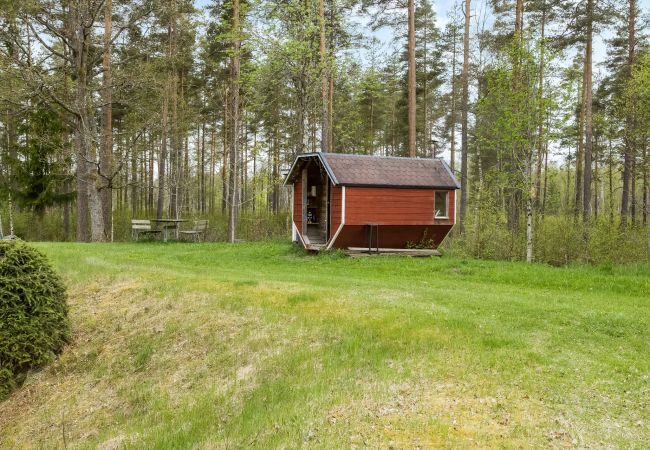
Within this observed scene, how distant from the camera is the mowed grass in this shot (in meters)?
4.29

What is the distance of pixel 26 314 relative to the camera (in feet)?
23.2

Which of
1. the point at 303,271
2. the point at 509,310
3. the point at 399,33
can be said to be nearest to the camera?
the point at 509,310

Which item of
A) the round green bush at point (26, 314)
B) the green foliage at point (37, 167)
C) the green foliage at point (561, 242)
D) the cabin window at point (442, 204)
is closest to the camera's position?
the round green bush at point (26, 314)

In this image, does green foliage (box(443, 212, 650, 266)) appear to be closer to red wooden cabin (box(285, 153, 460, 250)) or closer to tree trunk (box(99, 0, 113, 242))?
red wooden cabin (box(285, 153, 460, 250))

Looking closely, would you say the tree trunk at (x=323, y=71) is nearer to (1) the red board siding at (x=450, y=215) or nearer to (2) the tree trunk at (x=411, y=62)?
(2) the tree trunk at (x=411, y=62)

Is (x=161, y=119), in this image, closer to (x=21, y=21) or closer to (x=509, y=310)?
(x=21, y=21)

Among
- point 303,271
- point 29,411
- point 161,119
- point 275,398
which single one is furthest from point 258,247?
point 275,398

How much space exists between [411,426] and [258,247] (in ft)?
48.5

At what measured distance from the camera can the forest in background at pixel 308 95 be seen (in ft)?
50.4

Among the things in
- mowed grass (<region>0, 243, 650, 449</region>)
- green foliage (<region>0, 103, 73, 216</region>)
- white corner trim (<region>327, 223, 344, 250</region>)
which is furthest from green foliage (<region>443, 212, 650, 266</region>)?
green foliage (<region>0, 103, 73, 216</region>)

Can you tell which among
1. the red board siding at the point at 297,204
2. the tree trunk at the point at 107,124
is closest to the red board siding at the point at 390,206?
the red board siding at the point at 297,204

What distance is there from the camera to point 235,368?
6211mm

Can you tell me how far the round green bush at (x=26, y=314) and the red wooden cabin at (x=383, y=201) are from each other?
9.43 m

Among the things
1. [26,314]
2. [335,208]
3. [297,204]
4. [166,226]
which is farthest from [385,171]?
[26,314]
